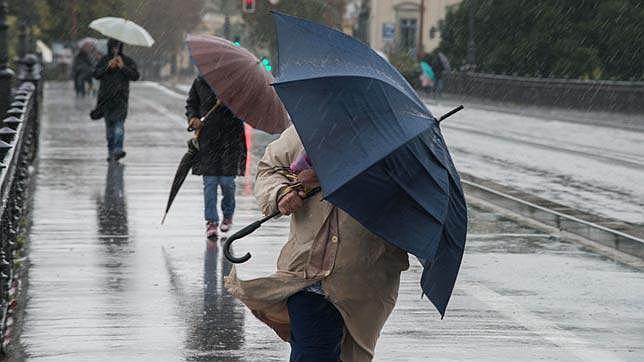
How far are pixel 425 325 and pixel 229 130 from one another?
13.0ft

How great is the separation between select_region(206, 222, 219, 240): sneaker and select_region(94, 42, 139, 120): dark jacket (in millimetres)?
7120

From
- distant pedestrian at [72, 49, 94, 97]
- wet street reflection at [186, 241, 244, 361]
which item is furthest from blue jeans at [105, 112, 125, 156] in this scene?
distant pedestrian at [72, 49, 94, 97]

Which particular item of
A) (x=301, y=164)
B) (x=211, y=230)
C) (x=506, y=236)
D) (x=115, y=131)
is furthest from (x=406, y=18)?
(x=301, y=164)

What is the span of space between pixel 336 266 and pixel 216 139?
6.83 metres

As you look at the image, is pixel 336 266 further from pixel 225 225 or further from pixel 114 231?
pixel 114 231

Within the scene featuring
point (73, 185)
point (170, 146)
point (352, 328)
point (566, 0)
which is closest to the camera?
point (352, 328)

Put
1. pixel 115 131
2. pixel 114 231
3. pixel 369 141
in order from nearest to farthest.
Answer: pixel 369 141, pixel 114 231, pixel 115 131

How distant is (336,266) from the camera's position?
5719mm

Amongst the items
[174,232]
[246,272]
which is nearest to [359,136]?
[246,272]

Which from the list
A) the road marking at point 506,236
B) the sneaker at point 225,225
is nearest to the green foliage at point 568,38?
the road marking at point 506,236

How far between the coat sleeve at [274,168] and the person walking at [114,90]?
13.7 metres

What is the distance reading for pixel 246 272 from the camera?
35.7ft

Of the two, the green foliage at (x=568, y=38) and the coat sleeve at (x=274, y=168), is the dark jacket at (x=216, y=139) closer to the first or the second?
the coat sleeve at (x=274, y=168)

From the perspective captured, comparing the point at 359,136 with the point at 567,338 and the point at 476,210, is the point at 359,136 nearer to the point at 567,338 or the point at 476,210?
the point at 567,338
